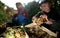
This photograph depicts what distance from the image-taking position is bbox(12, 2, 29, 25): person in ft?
6.37

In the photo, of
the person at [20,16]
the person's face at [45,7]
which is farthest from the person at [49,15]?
the person at [20,16]

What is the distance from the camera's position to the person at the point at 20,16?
1941 mm

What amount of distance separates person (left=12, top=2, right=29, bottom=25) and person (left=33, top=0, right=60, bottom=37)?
120 millimetres

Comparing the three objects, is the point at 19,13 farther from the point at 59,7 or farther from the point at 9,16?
the point at 59,7

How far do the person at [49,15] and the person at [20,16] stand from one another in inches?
4.7

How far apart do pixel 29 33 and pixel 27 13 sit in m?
→ 0.23

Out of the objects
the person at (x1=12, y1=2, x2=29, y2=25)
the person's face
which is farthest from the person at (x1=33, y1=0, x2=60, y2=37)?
Result: the person at (x1=12, y1=2, x2=29, y2=25)

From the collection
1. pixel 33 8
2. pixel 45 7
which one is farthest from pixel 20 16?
pixel 45 7

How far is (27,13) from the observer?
1.93m

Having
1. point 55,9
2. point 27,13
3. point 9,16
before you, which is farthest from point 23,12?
point 55,9

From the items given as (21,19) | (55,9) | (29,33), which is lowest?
(29,33)

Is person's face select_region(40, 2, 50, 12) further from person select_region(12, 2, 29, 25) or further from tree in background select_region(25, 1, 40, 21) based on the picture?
person select_region(12, 2, 29, 25)

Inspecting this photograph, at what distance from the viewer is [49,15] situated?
1.90m

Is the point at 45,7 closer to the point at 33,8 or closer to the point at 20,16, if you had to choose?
the point at 33,8
